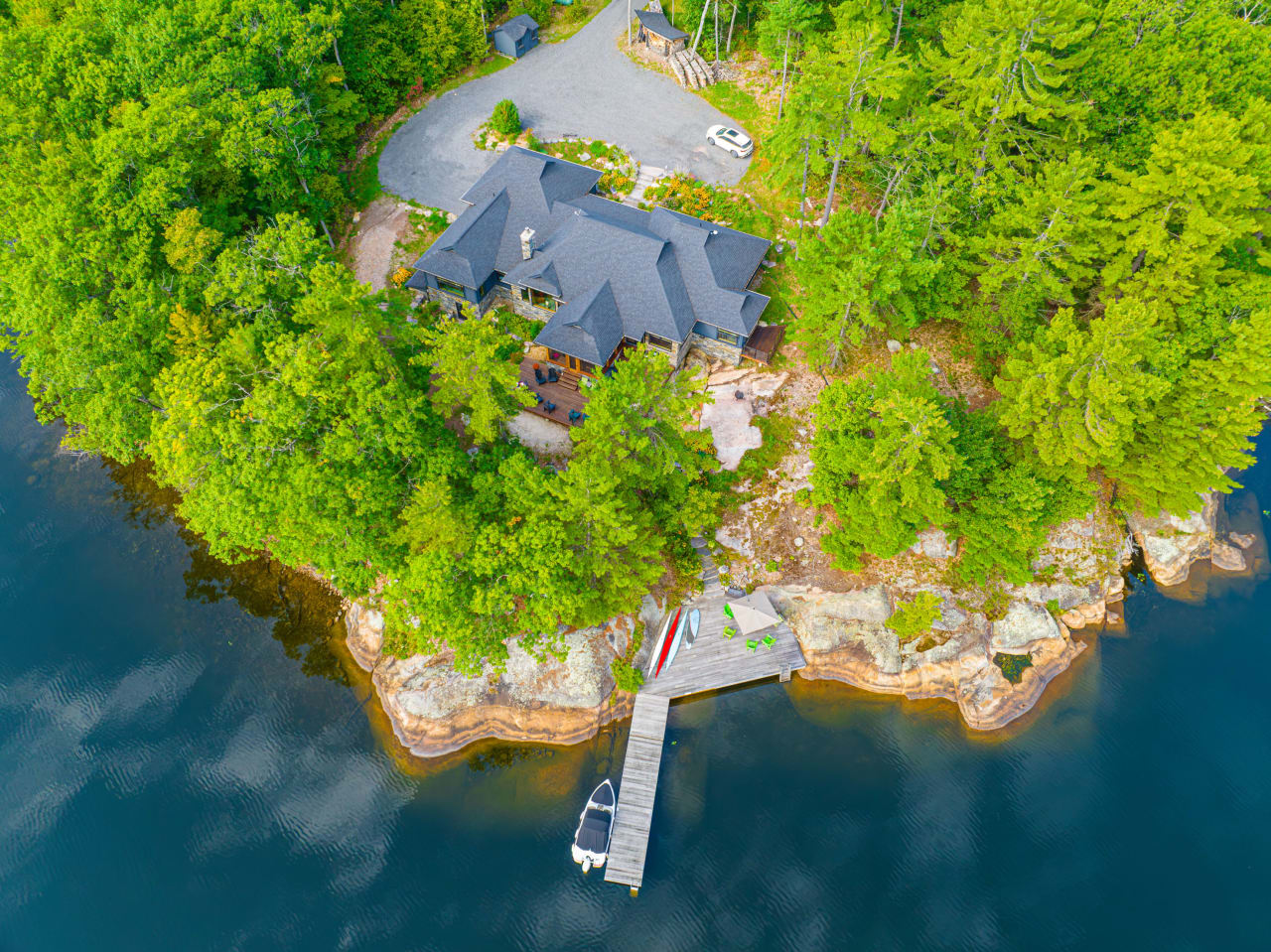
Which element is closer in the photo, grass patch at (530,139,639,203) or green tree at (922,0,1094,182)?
green tree at (922,0,1094,182)

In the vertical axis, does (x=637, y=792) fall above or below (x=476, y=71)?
below

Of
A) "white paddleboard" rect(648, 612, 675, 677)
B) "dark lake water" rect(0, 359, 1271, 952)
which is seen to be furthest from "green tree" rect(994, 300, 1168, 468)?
"white paddleboard" rect(648, 612, 675, 677)

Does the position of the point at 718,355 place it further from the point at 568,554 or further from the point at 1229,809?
the point at 1229,809

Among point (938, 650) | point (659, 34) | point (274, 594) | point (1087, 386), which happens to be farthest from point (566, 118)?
point (938, 650)

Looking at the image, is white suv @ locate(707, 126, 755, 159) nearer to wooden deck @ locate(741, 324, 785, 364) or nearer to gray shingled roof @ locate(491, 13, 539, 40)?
wooden deck @ locate(741, 324, 785, 364)

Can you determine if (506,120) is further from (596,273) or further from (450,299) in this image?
(596,273)

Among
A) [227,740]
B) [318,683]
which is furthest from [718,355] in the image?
[227,740]
